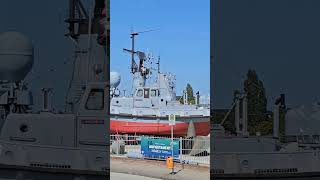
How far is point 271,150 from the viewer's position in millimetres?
2348

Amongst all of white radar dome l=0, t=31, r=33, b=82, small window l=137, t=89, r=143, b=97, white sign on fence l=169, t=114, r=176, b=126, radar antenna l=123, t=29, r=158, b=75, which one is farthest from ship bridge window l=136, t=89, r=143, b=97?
white radar dome l=0, t=31, r=33, b=82

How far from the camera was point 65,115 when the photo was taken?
2527mm

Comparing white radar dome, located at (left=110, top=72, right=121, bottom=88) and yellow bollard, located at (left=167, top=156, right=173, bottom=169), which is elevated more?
white radar dome, located at (left=110, top=72, right=121, bottom=88)

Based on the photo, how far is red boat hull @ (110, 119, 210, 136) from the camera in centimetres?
228

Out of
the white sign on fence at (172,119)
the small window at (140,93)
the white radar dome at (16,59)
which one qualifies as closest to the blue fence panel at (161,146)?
the white sign on fence at (172,119)

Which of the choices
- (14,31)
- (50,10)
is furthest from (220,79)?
(14,31)

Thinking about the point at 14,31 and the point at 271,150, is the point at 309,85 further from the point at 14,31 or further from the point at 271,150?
the point at 14,31

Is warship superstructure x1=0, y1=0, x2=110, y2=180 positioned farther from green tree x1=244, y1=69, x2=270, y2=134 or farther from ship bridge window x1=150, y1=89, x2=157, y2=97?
green tree x1=244, y1=69, x2=270, y2=134

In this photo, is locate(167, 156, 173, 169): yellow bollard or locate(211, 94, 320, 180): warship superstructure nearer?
locate(211, 94, 320, 180): warship superstructure

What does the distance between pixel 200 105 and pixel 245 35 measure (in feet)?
1.52

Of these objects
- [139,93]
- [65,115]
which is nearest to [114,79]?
[139,93]

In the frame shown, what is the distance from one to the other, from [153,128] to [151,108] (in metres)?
0.13

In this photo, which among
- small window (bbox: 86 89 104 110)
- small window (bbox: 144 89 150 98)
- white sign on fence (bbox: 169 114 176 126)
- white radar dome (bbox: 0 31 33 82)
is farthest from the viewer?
white radar dome (bbox: 0 31 33 82)

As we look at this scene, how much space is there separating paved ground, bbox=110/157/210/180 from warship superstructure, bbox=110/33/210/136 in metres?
0.21
